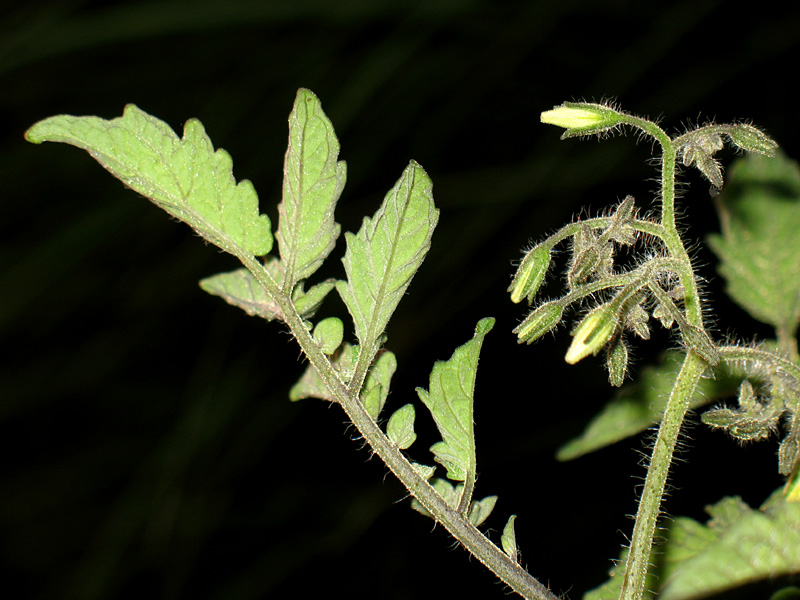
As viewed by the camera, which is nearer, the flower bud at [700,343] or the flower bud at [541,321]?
the flower bud at [700,343]

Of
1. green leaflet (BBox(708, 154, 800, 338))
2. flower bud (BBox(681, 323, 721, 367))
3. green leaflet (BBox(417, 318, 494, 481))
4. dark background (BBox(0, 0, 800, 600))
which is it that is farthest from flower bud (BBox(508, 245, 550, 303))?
dark background (BBox(0, 0, 800, 600))

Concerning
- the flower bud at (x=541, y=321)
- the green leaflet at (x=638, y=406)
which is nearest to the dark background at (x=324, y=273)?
the green leaflet at (x=638, y=406)

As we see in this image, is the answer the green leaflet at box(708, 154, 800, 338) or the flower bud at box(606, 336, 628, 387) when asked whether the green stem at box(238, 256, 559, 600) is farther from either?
the green leaflet at box(708, 154, 800, 338)

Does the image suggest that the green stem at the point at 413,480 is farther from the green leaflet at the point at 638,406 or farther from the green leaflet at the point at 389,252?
the green leaflet at the point at 638,406

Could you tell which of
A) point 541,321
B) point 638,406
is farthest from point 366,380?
point 638,406

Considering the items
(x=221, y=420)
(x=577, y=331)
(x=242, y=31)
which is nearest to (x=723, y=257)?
(x=577, y=331)

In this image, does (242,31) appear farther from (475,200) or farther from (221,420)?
(221,420)
